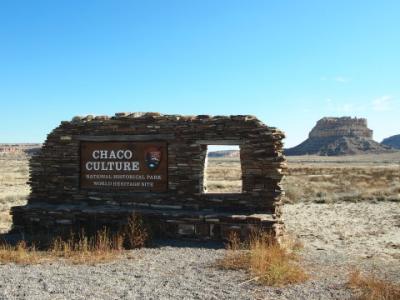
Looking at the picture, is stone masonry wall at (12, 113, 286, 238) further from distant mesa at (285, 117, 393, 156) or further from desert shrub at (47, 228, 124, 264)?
distant mesa at (285, 117, 393, 156)

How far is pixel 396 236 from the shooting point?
1360 centimetres

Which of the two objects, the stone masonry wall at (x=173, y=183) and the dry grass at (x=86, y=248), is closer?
the dry grass at (x=86, y=248)

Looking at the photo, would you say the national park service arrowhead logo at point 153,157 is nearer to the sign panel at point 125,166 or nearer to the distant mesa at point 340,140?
the sign panel at point 125,166

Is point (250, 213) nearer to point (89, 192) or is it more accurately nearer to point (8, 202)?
point (89, 192)

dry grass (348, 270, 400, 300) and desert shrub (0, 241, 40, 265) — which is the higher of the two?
desert shrub (0, 241, 40, 265)

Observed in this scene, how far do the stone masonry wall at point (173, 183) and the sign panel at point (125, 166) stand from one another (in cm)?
16

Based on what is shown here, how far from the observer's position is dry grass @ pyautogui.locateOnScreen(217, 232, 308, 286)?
25.2ft

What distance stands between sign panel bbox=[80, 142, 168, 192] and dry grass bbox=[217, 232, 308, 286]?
2844 mm

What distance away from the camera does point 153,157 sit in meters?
12.2

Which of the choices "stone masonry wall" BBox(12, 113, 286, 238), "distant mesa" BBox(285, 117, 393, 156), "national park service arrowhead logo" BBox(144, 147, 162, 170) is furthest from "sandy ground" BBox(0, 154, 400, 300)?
"distant mesa" BBox(285, 117, 393, 156)

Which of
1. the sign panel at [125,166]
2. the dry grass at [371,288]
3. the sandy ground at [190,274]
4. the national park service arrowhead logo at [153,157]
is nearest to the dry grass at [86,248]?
the sandy ground at [190,274]

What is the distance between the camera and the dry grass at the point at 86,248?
912cm

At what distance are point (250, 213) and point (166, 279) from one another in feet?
12.4

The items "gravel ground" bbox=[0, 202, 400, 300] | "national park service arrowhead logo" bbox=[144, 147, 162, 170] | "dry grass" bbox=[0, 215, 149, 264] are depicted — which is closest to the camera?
"gravel ground" bbox=[0, 202, 400, 300]
